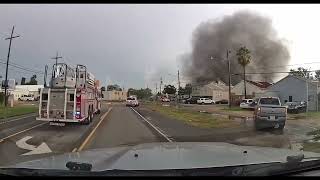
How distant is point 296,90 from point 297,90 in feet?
0.74

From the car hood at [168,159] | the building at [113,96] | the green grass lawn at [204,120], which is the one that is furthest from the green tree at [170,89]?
the car hood at [168,159]

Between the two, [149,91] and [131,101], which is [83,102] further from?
[149,91]

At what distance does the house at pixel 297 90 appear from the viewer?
174ft

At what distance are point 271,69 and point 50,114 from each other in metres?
104

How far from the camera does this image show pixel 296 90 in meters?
58.1

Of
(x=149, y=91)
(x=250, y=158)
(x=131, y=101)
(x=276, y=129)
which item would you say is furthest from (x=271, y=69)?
(x=250, y=158)

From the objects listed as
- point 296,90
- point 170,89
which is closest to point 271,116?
point 296,90

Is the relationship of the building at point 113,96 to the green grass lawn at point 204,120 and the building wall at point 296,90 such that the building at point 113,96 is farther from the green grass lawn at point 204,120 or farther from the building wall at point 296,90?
the green grass lawn at point 204,120

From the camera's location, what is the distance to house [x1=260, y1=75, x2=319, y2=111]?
52987 mm

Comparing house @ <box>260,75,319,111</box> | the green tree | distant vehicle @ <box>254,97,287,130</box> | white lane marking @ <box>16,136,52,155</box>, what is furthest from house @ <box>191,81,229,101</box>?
white lane marking @ <box>16,136,52,155</box>

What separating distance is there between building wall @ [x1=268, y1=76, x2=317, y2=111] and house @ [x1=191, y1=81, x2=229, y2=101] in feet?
161

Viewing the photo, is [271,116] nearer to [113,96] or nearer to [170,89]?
[113,96]

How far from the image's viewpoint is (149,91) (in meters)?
192

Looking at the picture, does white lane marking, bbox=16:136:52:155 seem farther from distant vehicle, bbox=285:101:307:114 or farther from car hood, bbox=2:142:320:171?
distant vehicle, bbox=285:101:307:114
